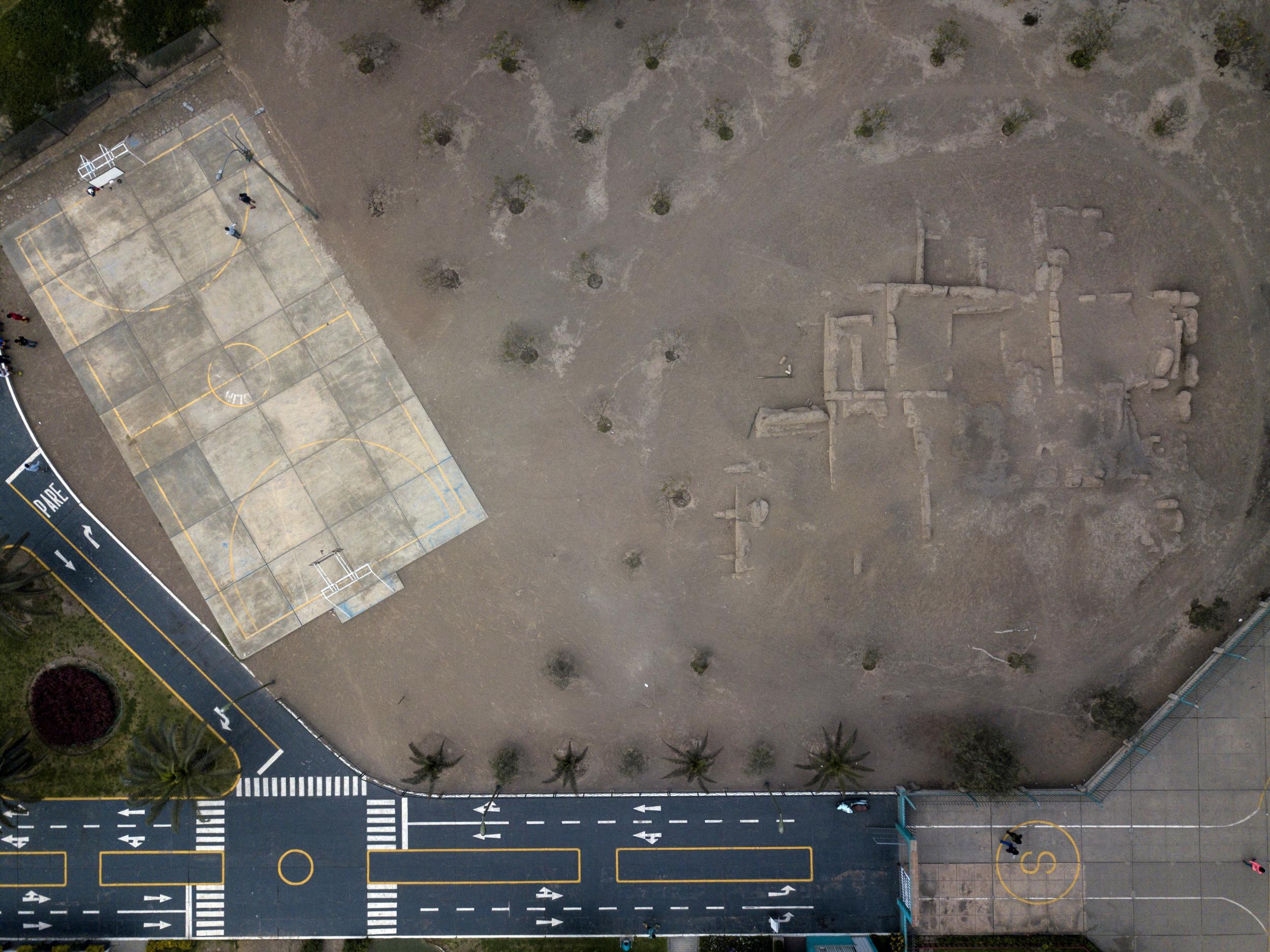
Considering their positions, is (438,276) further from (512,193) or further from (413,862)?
(413,862)

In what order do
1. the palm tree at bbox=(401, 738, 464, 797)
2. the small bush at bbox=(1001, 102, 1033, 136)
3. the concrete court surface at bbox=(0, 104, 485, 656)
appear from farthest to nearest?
the concrete court surface at bbox=(0, 104, 485, 656)
the small bush at bbox=(1001, 102, 1033, 136)
the palm tree at bbox=(401, 738, 464, 797)

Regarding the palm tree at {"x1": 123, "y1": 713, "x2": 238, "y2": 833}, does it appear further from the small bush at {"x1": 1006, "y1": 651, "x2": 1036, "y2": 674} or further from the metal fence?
the small bush at {"x1": 1006, "y1": 651, "x2": 1036, "y2": 674}

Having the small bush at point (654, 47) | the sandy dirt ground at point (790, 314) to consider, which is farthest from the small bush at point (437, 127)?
the small bush at point (654, 47)

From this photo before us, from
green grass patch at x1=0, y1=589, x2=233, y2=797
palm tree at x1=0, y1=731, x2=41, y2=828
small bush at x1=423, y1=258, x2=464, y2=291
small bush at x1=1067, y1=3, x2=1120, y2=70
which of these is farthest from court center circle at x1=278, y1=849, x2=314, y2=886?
small bush at x1=1067, y1=3, x2=1120, y2=70

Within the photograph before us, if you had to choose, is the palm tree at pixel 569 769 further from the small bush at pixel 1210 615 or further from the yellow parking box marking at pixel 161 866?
the small bush at pixel 1210 615

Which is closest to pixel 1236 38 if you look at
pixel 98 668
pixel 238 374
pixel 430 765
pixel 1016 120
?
pixel 1016 120

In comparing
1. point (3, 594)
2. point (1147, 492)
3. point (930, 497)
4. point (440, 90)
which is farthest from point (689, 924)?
point (440, 90)

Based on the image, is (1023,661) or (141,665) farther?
(141,665)
